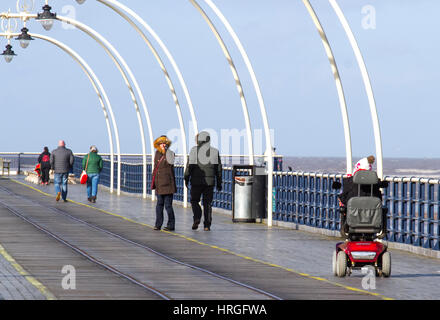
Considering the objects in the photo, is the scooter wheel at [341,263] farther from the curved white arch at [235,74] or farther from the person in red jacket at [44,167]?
the person in red jacket at [44,167]

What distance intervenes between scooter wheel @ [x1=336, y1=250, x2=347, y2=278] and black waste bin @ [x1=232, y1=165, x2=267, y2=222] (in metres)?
10.6

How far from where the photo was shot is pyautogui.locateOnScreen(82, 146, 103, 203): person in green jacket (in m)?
31.0

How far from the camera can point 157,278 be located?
1263cm

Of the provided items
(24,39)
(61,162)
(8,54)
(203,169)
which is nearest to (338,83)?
(203,169)

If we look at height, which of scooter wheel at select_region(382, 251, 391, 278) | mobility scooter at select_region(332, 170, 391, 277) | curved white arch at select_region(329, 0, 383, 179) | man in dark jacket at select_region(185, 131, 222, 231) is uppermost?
curved white arch at select_region(329, 0, 383, 179)

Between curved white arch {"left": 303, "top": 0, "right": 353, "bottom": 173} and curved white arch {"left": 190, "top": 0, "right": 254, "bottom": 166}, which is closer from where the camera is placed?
curved white arch {"left": 303, "top": 0, "right": 353, "bottom": 173}

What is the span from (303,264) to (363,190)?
1.54 metres

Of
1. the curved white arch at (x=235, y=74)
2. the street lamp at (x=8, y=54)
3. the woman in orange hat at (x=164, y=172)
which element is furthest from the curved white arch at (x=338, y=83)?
the street lamp at (x=8, y=54)

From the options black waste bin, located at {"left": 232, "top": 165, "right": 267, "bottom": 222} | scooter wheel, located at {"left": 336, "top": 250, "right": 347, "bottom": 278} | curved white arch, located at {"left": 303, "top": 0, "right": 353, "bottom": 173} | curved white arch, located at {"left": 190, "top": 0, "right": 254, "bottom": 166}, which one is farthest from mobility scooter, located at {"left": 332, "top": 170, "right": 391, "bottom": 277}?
curved white arch, located at {"left": 190, "top": 0, "right": 254, "bottom": 166}

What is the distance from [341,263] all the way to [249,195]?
35.1ft

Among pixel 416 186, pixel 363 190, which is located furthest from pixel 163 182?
pixel 363 190

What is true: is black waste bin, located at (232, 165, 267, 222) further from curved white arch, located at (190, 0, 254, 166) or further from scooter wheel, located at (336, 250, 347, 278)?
scooter wheel, located at (336, 250, 347, 278)

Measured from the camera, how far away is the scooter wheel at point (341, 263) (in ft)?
42.4
